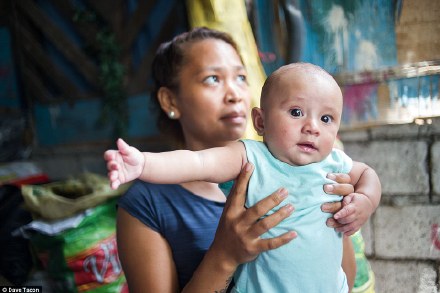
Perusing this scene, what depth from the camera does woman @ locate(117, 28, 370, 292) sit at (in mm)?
598

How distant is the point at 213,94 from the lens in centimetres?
82

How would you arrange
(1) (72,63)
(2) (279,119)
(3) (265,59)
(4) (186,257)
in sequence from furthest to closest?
(1) (72,63), (3) (265,59), (4) (186,257), (2) (279,119)

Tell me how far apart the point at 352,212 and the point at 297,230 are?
0.30 feet

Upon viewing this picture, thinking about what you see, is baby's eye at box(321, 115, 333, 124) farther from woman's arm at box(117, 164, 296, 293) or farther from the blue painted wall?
the blue painted wall

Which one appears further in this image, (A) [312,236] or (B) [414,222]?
(B) [414,222]

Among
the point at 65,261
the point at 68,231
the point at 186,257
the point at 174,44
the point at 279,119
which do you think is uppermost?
A: the point at 174,44

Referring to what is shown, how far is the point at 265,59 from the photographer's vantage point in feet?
4.05

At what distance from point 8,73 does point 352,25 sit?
7.64ft

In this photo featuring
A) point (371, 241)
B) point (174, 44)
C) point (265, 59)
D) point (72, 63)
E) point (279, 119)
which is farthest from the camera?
point (72, 63)

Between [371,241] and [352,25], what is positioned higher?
[352,25]

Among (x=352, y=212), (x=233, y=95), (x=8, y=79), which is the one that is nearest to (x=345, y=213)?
(x=352, y=212)

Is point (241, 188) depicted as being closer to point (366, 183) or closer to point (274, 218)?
point (274, 218)

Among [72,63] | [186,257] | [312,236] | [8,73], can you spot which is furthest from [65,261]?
[8,73]

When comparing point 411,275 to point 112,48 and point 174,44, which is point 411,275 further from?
point 112,48
